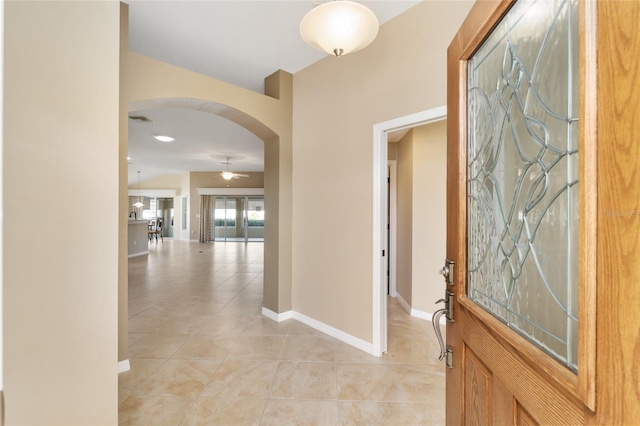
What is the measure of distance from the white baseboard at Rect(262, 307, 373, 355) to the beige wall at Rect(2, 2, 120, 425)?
195 cm

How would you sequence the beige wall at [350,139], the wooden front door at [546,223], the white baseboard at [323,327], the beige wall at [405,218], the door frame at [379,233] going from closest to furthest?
the wooden front door at [546,223], the beige wall at [350,139], the door frame at [379,233], the white baseboard at [323,327], the beige wall at [405,218]

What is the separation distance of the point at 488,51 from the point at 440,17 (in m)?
1.48

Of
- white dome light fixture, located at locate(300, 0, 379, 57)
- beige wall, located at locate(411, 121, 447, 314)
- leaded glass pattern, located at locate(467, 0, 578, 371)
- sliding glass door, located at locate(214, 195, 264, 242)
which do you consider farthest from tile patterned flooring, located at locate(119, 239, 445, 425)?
sliding glass door, located at locate(214, 195, 264, 242)

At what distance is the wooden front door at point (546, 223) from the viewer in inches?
16.5

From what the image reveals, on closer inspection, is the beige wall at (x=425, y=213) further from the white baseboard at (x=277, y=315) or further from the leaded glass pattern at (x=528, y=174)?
the leaded glass pattern at (x=528, y=174)

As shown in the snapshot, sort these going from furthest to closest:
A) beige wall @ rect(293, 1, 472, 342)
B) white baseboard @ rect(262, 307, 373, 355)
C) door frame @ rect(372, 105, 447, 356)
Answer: white baseboard @ rect(262, 307, 373, 355)
door frame @ rect(372, 105, 447, 356)
beige wall @ rect(293, 1, 472, 342)

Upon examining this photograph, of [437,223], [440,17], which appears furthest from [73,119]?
[437,223]

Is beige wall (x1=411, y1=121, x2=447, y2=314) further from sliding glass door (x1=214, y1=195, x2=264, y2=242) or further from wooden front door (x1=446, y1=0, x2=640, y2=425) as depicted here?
sliding glass door (x1=214, y1=195, x2=264, y2=242)

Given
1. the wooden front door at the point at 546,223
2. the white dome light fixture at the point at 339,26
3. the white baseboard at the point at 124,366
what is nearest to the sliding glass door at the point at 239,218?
the white baseboard at the point at 124,366

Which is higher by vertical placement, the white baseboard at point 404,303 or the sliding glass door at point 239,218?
the sliding glass door at point 239,218

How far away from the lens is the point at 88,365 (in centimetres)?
99

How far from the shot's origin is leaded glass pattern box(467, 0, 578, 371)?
1.92 ft

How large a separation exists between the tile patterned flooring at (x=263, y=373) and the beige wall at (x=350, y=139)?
39 centimetres

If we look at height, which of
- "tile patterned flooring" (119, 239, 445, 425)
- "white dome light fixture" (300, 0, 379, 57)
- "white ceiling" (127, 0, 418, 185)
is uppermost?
"white ceiling" (127, 0, 418, 185)
